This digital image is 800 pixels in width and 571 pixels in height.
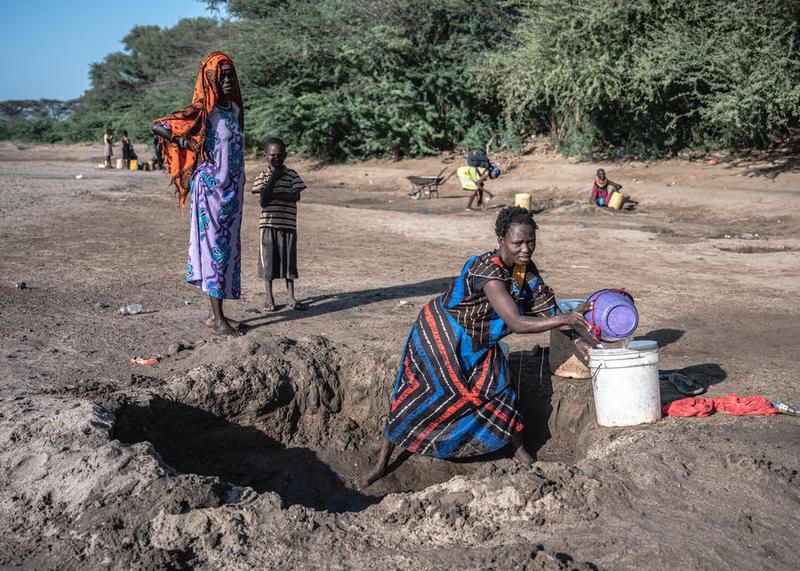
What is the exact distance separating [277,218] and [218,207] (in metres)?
1.02

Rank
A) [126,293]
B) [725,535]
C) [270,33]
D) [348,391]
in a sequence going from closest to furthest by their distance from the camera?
[725,535] < [348,391] < [126,293] < [270,33]

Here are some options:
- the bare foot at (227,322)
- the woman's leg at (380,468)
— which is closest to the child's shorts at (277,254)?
the bare foot at (227,322)

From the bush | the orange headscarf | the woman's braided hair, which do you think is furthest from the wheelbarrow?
the woman's braided hair

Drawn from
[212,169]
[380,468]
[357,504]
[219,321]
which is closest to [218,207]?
[212,169]

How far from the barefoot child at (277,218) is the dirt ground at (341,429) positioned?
40 centimetres

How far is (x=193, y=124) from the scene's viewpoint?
5.62m

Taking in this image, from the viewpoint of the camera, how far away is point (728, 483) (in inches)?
139

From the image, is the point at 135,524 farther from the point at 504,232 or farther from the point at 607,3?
the point at 607,3

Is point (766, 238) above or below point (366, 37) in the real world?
below

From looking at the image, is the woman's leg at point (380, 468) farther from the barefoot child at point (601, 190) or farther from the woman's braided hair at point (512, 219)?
the barefoot child at point (601, 190)

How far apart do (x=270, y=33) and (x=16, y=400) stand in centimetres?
2206

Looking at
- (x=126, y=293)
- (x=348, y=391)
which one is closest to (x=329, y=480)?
(x=348, y=391)

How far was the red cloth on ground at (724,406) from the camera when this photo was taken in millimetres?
4312

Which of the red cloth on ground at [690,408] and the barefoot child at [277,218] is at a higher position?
the barefoot child at [277,218]
